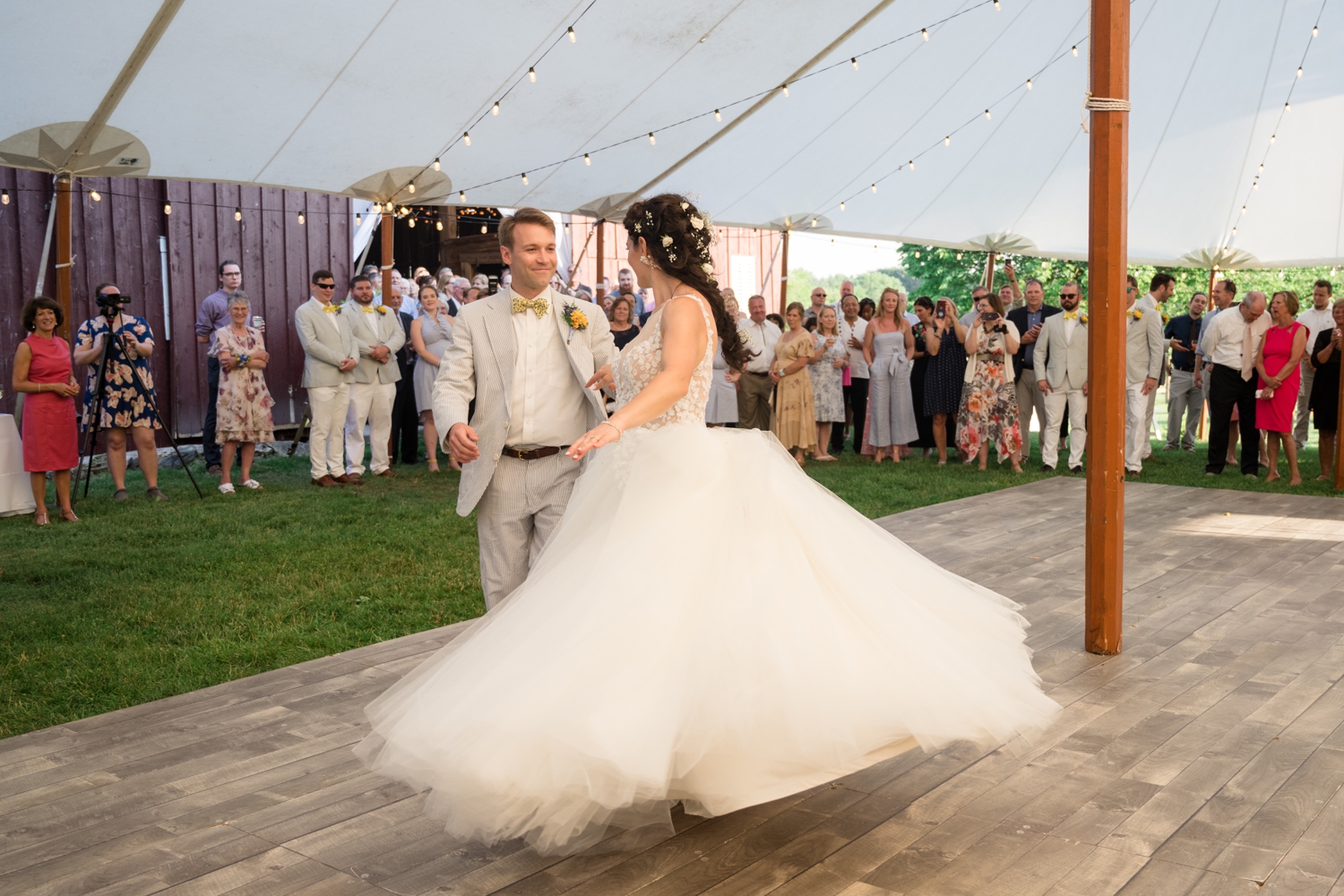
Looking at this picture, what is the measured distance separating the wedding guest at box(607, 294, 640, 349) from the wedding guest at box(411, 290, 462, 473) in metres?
1.44

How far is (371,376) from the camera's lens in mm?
8961

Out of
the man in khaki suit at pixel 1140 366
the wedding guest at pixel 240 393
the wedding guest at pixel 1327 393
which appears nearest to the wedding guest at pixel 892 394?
the man in khaki suit at pixel 1140 366

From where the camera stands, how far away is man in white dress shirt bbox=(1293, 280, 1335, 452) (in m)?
9.59

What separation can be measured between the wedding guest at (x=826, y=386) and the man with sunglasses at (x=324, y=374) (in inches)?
171

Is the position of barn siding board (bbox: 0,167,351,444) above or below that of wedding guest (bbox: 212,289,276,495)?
above

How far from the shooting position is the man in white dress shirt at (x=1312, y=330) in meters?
9.59

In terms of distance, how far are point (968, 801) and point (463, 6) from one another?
225 inches

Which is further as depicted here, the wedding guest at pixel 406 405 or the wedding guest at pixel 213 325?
the wedding guest at pixel 406 405

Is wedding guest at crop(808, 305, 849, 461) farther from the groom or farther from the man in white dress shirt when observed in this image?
the groom

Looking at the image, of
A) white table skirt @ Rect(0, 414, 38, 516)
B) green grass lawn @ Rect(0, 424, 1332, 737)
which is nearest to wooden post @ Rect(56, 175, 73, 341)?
white table skirt @ Rect(0, 414, 38, 516)

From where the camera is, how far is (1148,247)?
43.1 ft

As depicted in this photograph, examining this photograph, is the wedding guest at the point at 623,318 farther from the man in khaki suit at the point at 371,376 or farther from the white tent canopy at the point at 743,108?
the man in khaki suit at the point at 371,376

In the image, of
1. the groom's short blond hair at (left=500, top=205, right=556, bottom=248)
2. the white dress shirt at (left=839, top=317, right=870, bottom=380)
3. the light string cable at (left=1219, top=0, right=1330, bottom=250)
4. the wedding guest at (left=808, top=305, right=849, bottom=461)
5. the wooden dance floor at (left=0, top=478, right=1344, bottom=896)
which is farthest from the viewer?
the white dress shirt at (left=839, top=317, right=870, bottom=380)

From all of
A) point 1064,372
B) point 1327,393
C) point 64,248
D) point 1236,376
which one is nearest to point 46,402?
point 64,248
